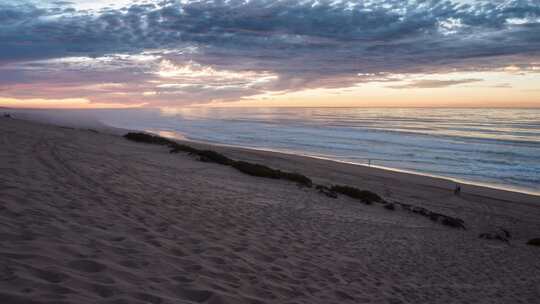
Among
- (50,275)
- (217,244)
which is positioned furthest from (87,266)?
(217,244)

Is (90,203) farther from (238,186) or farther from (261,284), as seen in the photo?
(238,186)

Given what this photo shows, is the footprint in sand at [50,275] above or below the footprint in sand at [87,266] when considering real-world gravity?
above

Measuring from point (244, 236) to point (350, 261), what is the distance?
2.17 metres

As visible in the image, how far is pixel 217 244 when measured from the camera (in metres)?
6.89

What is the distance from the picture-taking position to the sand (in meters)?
4.45

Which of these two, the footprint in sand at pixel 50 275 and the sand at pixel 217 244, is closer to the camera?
the footprint in sand at pixel 50 275

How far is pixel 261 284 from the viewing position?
5441mm

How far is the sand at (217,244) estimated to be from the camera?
4.45 m

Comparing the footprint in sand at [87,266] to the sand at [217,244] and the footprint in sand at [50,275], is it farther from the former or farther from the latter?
the footprint in sand at [50,275]

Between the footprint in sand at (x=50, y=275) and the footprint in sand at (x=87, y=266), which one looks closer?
the footprint in sand at (x=50, y=275)

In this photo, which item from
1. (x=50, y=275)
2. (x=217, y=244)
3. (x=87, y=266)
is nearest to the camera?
(x=50, y=275)

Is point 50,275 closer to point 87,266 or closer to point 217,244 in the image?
point 87,266

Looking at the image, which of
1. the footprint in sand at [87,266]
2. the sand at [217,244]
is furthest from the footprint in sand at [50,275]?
the footprint in sand at [87,266]

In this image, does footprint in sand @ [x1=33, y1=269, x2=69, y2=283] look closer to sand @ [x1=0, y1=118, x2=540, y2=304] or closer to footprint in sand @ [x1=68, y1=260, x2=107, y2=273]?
sand @ [x1=0, y1=118, x2=540, y2=304]
